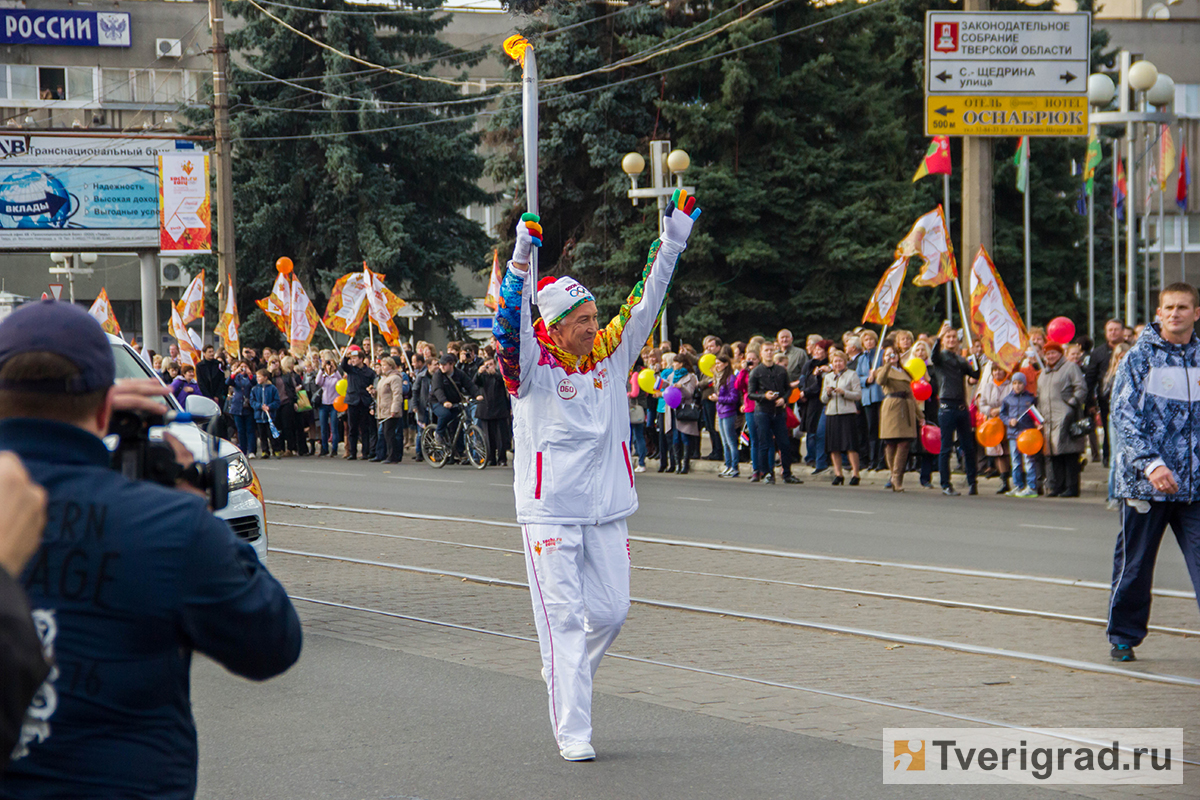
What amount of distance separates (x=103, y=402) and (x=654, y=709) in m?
4.54

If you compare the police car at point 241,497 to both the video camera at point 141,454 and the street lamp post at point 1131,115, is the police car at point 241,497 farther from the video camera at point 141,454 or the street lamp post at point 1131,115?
the street lamp post at point 1131,115

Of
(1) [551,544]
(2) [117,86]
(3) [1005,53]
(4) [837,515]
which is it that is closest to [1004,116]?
(3) [1005,53]

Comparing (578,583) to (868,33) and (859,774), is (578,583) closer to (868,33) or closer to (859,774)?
(859,774)

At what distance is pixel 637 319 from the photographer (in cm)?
605

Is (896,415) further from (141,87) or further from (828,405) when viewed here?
(141,87)

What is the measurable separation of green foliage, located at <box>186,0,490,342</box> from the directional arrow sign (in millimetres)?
22909

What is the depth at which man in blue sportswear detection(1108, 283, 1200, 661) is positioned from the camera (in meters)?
7.12

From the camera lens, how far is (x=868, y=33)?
35094mm

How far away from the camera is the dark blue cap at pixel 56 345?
2.34 metres

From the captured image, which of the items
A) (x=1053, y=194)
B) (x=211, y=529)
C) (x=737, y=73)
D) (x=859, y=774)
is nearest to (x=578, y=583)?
(x=859, y=774)

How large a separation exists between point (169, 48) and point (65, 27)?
4.02 m

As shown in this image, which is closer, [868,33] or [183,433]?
[183,433]
